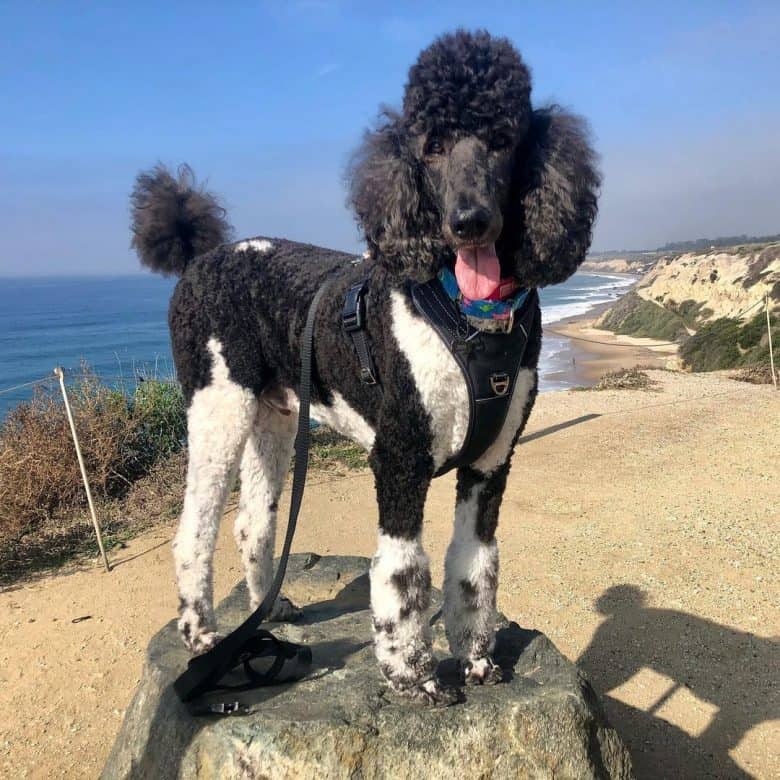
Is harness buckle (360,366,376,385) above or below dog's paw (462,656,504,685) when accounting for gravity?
above

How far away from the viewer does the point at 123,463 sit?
23.7 ft

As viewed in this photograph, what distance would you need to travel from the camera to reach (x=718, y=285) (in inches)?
1171

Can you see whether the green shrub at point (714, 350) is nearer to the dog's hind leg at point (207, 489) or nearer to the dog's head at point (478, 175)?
the dog's hind leg at point (207, 489)

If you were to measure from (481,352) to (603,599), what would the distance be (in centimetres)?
343

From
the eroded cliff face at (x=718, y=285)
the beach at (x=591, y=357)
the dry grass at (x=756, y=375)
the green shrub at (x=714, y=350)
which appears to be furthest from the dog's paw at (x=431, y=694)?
the eroded cliff face at (x=718, y=285)

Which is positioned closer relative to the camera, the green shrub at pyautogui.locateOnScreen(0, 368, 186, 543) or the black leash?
the black leash

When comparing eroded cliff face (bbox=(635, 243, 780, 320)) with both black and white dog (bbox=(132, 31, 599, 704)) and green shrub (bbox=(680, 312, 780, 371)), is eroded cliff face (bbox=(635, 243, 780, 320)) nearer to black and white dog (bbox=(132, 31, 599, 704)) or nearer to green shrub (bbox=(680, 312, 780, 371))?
green shrub (bbox=(680, 312, 780, 371))

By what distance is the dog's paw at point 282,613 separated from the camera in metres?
3.56

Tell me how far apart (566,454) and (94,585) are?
17.8ft

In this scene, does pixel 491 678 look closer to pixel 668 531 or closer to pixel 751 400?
pixel 668 531

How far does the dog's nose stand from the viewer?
1854mm

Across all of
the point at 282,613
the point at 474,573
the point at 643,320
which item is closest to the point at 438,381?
the point at 474,573

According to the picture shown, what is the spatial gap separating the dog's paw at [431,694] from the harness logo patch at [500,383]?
1110 millimetres

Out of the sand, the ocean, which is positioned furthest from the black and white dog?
the sand
